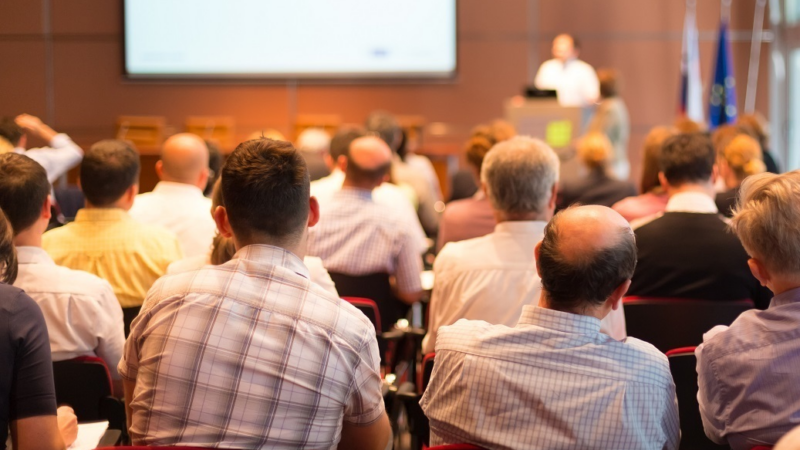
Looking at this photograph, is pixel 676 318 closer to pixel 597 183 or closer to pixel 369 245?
pixel 369 245

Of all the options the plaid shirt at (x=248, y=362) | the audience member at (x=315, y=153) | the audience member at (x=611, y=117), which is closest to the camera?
the plaid shirt at (x=248, y=362)

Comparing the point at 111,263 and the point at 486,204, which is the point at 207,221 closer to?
the point at 111,263

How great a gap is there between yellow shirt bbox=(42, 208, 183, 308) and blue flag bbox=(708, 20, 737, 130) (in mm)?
7525

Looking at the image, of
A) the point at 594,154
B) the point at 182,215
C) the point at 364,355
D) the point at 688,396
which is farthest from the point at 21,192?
the point at 594,154

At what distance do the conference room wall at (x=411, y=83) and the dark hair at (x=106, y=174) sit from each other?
22.8 feet

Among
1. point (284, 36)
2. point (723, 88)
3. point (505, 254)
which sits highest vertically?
point (284, 36)

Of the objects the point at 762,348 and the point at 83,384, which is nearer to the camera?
the point at 762,348

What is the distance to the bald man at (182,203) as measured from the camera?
12.9 feet

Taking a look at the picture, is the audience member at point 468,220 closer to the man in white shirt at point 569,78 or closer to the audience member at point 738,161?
the audience member at point 738,161

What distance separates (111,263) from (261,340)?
5.32 feet

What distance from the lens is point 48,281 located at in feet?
8.39

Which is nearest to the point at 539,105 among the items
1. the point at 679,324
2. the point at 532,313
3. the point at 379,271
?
the point at 379,271

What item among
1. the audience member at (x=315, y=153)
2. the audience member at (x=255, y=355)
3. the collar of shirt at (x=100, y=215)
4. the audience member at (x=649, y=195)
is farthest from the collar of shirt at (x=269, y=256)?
the audience member at (x=315, y=153)

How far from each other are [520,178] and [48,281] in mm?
1586
